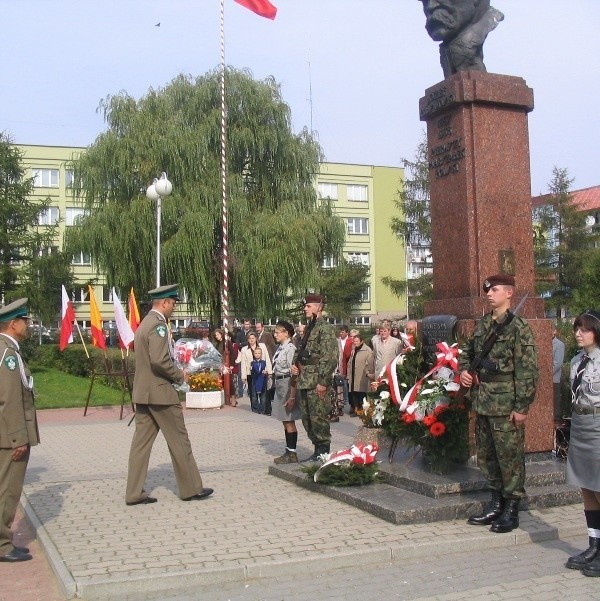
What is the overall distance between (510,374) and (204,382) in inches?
484

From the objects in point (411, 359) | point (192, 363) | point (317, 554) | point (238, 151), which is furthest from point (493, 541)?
point (238, 151)

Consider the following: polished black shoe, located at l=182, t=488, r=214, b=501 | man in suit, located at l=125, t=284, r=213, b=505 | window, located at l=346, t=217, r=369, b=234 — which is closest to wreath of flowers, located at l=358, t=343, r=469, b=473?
polished black shoe, located at l=182, t=488, r=214, b=501

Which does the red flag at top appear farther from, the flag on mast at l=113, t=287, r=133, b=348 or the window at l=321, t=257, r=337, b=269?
the window at l=321, t=257, r=337, b=269

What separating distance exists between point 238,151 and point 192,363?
11449mm

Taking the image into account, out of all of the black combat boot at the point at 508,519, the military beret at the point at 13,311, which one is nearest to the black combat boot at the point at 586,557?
the black combat boot at the point at 508,519

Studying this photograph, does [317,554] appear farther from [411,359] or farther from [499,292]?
[411,359]

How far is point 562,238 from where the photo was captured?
4856 cm

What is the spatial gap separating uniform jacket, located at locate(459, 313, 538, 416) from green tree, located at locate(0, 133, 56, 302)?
27.5 meters

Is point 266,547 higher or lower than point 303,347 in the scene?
lower

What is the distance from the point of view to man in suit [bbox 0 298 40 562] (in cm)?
600

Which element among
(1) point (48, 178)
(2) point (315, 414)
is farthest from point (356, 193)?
(2) point (315, 414)

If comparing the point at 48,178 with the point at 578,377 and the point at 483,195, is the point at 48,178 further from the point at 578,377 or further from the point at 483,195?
the point at 578,377

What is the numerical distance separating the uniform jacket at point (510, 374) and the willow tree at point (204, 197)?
20425mm

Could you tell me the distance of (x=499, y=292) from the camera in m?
6.22
